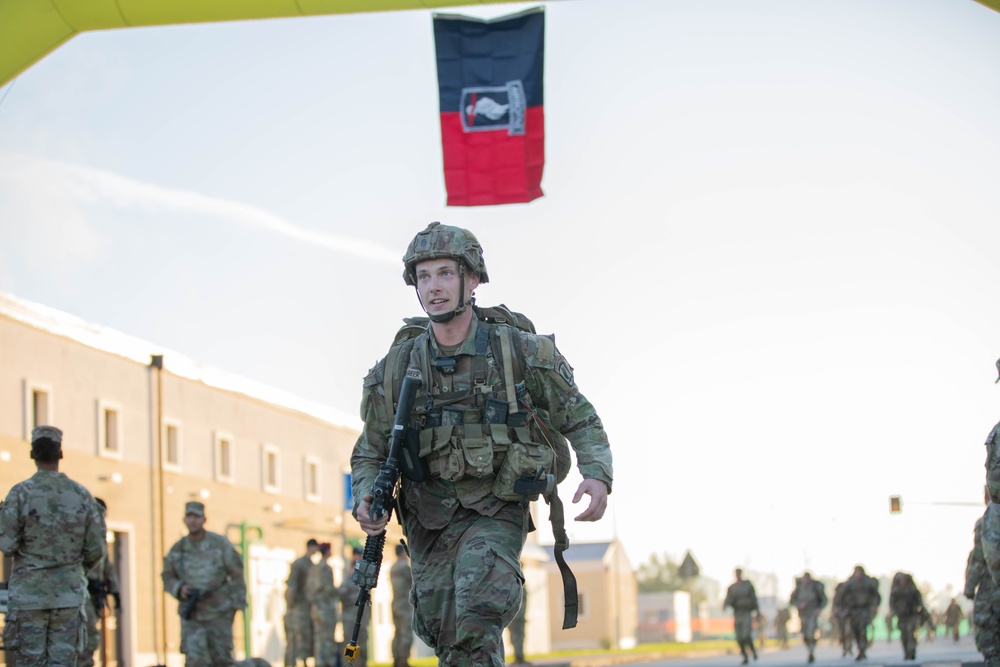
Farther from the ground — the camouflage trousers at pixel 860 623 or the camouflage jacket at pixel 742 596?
the camouflage jacket at pixel 742 596

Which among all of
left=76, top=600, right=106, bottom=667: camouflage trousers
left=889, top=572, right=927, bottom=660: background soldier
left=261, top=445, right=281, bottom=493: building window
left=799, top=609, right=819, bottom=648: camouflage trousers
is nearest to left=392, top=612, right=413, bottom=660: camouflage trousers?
left=889, top=572, right=927, bottom=660: background soldier

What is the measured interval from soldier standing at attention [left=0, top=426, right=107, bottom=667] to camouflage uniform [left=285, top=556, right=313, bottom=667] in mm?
12948

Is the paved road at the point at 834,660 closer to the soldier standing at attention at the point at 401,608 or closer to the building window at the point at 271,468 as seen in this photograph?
the soldier standing at attention at the point at 401,608

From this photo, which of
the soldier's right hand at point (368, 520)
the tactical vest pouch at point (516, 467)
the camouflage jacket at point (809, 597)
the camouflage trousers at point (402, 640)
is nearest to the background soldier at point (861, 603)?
the camouflage jacket at point (809, 597)

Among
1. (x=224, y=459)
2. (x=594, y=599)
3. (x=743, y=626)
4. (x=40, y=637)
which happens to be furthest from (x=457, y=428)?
(x=594, y=599)

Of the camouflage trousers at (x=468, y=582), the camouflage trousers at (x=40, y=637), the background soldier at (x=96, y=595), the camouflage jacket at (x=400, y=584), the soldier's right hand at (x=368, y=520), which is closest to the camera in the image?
the camouflage trousers at (x=468, y=582)

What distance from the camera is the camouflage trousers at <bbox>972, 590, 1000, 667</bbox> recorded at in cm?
1468

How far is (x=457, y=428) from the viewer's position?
6.93 m

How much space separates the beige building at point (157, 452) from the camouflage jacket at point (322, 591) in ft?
25.6

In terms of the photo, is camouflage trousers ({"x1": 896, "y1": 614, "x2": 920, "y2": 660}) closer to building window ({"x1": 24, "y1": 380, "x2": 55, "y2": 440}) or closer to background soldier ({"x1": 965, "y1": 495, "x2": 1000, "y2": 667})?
background soldier ({"x1": 965, "y1": 495, "x2": 1000, "y2": 667})

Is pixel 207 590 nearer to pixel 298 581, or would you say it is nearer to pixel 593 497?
pixel 298 581

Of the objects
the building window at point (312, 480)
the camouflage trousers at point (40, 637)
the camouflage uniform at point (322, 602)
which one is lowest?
the camouflage uniform at point (322, 602)

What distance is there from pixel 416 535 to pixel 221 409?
111ft

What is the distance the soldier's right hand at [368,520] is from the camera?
6.66 metres
